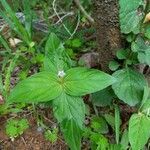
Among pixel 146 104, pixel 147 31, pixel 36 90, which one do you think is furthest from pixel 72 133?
pixel 147 31

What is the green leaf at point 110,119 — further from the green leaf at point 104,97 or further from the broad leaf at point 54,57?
the broad leaf at point 54,57

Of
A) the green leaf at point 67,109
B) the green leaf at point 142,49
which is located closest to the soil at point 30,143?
the green leaf at point 67,109

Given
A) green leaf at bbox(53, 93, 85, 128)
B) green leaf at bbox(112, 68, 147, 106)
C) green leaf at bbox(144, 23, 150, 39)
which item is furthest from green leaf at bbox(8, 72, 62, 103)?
green leaf at bbox(144, 23, 150, 39)

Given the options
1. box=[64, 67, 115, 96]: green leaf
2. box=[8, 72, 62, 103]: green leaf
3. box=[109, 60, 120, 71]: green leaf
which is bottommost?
box=[109, 60, 120, 71]: green leaf

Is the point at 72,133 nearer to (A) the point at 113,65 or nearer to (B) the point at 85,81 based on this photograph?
(B) the point at 85,81

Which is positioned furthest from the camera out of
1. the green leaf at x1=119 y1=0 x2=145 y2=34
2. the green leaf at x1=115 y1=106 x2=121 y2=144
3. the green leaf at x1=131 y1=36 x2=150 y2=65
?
the green leaf at x1=115 y1=106 x2=121 y2=144

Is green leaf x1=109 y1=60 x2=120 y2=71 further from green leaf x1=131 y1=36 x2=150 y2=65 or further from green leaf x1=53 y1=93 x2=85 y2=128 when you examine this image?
green leaf x1=53 y1=93 x2=85 y2=128

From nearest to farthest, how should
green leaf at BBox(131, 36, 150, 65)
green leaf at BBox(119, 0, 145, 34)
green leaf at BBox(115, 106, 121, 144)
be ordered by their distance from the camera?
green leaf at BBox(119, 0, 145, 34) < green leaf at BBox(131, 36, 150, 65) < green leaf at BBox(115, 106, 121, 144)
